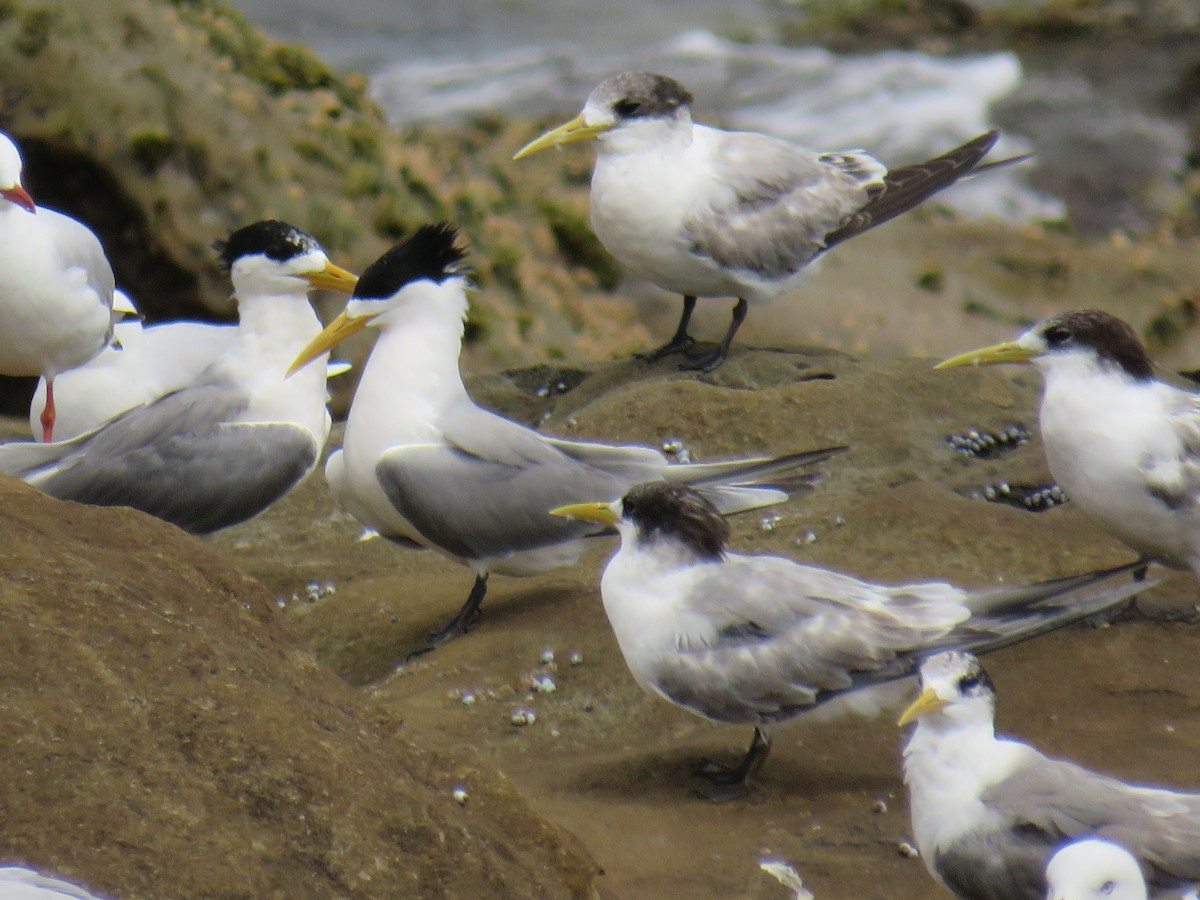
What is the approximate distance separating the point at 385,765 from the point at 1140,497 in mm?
2789

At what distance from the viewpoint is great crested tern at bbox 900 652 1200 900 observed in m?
3.62

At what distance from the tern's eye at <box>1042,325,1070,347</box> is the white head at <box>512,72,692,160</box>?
105 inches

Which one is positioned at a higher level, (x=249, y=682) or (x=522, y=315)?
(x=249, y=682)

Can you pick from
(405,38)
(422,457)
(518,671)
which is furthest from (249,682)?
(405,38)

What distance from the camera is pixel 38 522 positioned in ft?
12.9

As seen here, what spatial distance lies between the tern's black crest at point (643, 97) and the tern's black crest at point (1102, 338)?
9.02 feet

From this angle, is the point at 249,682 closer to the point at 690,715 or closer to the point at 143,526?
the point at 143,526

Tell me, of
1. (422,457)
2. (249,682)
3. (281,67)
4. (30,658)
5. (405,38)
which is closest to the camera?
(30,658)

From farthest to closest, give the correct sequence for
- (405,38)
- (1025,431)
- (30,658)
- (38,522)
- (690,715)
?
(405,38) → (1025,431) → (690,715) → (38,522) → (30,658)

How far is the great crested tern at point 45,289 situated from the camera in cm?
705

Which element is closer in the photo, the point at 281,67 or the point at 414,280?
the point at 414,280


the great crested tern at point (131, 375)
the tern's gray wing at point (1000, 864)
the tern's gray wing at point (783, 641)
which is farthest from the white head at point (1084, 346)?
the great crested tern at point (131, 375)

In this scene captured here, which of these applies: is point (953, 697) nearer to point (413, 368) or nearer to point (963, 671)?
point (963, 671)

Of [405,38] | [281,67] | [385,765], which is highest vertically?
Result: [385,765]
